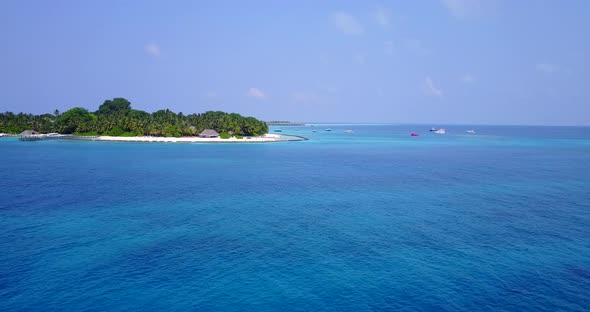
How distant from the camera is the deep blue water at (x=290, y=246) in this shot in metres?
22.6

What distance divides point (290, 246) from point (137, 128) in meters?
150

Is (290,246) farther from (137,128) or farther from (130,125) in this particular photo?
(130,125)

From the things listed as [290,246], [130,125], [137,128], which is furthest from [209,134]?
[290,246]

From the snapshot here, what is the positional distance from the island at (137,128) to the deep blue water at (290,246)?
105 meters

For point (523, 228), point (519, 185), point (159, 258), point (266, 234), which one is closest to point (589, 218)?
point (523, 228)

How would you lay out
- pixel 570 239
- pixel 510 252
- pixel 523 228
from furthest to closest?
pixel 523 228
pixel 570 239
pixel 510 252

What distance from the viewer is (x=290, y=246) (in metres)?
31.0

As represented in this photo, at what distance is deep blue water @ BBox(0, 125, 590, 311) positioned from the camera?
74.3 ft

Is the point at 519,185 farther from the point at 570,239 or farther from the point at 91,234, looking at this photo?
the point at 91,234

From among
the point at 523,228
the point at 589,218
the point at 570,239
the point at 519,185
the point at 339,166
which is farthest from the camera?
the point at 339,166

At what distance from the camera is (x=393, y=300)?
22531 mm

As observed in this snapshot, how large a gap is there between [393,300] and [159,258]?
16.8 metres

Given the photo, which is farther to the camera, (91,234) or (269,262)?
(91,234)

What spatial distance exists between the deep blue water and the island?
10459cm
